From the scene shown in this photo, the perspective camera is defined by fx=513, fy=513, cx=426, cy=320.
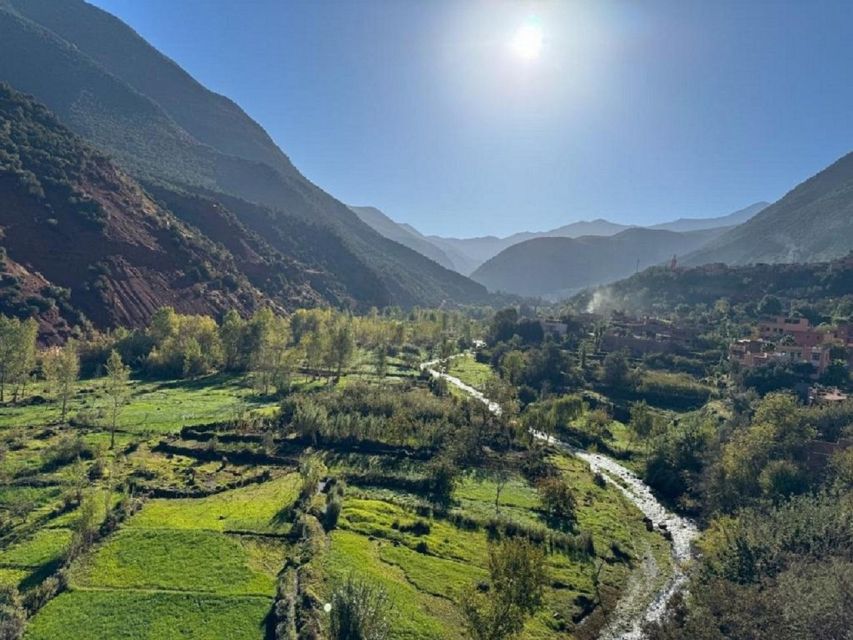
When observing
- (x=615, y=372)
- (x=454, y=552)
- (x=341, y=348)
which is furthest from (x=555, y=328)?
(x=454, y=552)

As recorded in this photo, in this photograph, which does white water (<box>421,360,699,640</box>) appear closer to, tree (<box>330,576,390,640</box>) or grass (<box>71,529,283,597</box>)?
tree (<box>330,576,390,640</box>)

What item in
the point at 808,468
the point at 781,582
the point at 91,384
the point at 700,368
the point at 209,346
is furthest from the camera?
the point at 700,368

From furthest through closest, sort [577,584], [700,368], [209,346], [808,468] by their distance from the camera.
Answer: [700,368]
[209,346]
[808,468]
[577,584]

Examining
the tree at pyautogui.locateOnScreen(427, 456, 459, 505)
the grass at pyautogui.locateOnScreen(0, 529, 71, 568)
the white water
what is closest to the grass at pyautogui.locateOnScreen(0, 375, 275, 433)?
the grass at pyautogui.locateOnScreen(0, 529, 71, 568)

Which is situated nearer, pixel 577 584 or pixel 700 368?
pixel 577 584

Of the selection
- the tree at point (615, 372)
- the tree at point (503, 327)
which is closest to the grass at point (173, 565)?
the tree at point (615, 372)

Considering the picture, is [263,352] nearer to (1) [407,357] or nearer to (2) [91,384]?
(2) [91,384]

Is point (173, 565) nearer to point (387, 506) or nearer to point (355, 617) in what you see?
point (355, 617)

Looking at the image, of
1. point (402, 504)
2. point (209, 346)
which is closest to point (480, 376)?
point (209, 346)
